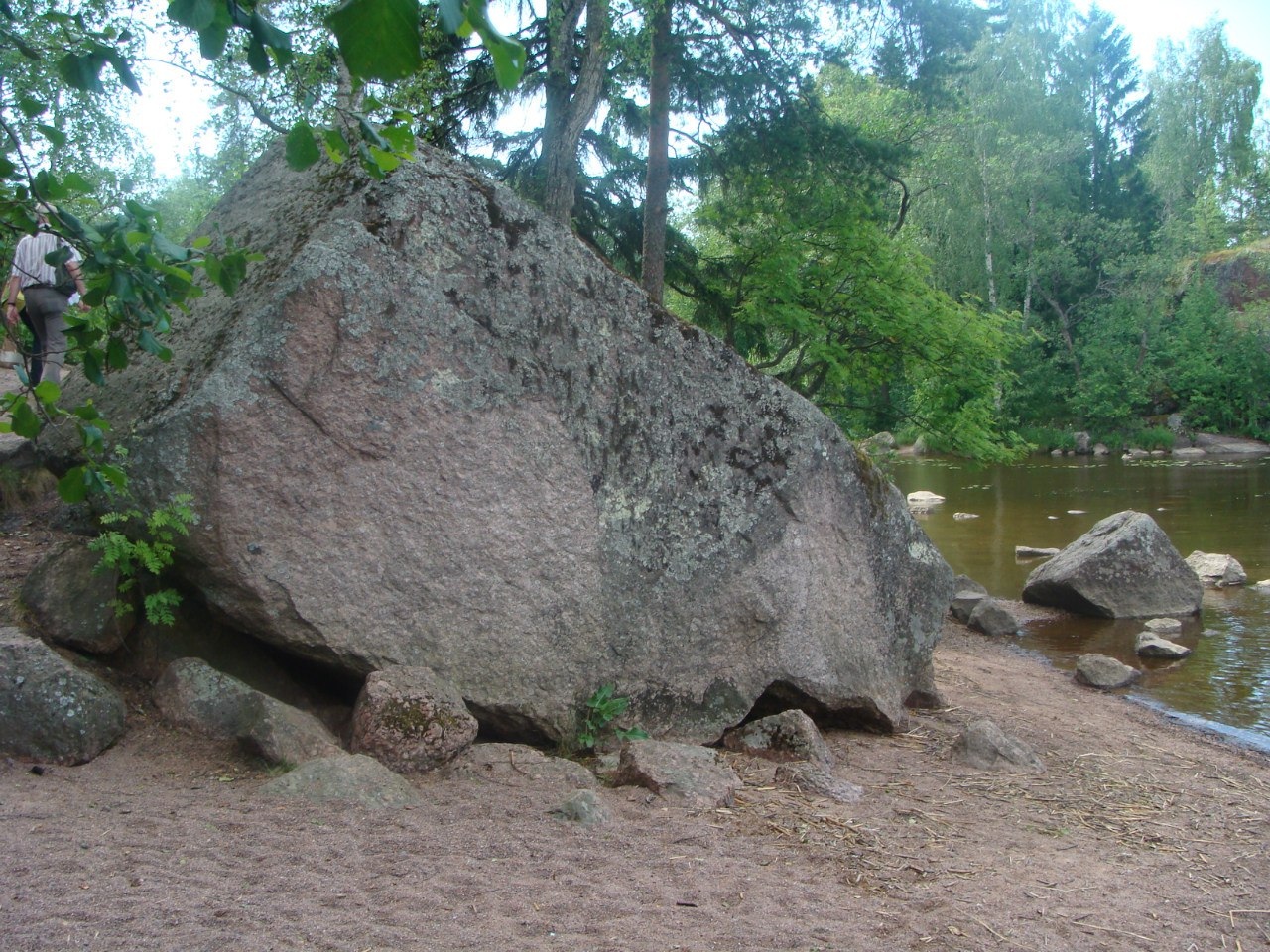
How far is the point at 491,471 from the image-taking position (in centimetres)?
515

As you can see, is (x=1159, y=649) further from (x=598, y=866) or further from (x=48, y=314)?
(x=48, y=314)

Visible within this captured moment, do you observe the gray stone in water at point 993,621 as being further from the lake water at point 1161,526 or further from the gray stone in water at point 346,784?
the gray stone in water at point 346,784

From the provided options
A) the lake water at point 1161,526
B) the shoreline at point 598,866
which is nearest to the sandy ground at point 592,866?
the shoreline at point 598,866

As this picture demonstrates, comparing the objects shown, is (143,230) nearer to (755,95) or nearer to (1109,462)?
(755,95)

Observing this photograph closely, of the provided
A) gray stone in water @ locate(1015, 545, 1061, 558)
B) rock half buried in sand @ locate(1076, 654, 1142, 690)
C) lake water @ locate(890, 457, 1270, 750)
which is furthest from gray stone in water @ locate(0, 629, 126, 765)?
gray stone in water @ locate(1015, 545, 1061, 558)

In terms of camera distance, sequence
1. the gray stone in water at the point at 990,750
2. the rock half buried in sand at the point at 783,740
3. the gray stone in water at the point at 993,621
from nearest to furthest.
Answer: the rock half buried in sand at the point at 783,740 → the gray stone in water at the point at 990,750 → the gray stone in water at the point at 993,621

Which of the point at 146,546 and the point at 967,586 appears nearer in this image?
the point at 146,546

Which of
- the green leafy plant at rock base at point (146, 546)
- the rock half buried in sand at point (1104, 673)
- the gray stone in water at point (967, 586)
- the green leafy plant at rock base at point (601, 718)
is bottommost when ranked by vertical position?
the rock half buried in sand at point (1104, 673)

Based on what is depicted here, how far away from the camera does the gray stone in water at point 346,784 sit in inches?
160

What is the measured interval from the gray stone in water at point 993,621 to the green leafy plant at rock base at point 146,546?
9.40m

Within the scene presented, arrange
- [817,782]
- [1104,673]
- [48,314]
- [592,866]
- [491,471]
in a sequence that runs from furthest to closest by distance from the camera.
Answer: [1104,673] → [48,314] → [491,471] → [817,782] → [592,866]

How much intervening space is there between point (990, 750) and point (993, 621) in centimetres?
631

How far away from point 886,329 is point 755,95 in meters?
3.25

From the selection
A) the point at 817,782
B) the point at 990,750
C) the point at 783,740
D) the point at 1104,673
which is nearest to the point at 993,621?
the point at 1104,673
